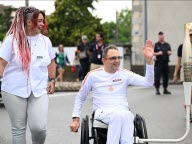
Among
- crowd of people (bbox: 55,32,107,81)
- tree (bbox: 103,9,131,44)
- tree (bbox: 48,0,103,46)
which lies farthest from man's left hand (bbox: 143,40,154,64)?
tree (bbox: 103,9,131,44)

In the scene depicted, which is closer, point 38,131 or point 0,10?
point 38,131

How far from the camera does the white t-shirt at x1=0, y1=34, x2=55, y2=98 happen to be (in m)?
5.46

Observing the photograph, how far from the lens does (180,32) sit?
3672 cm

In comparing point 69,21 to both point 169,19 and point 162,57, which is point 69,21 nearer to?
point 169,19

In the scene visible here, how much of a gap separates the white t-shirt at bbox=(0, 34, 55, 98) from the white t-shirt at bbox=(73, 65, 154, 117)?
1.78ft

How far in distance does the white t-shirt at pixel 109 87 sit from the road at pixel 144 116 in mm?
2157

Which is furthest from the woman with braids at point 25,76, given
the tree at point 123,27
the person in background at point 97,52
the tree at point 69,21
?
the tree at point 123,27

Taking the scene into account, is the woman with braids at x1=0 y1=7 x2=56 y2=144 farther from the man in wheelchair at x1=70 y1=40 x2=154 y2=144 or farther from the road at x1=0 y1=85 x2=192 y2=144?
the road at x1=0 y1=85 x2=192 y2=144

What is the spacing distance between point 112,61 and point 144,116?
5.22 metres

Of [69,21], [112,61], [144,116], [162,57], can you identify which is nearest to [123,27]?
[69,21]

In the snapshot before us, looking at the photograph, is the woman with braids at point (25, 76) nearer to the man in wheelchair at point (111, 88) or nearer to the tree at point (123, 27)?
the man in wheelchair at point (111, 88)

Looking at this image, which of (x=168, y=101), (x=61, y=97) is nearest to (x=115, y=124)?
(x=168, y=101)

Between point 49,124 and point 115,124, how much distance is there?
180 inches

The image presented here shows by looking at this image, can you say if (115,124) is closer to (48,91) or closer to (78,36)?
(48,91)
